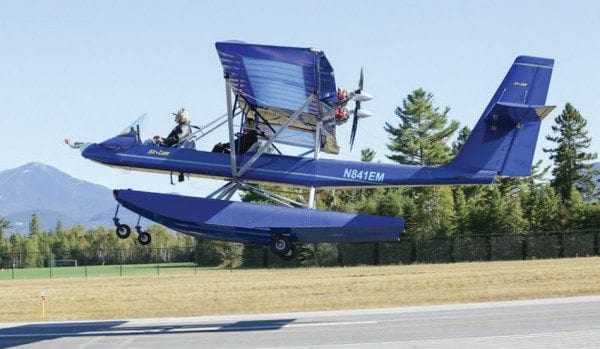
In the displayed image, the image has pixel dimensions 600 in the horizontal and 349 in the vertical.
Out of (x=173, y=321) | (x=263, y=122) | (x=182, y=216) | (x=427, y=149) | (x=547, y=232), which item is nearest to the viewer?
(x=182, y=216)

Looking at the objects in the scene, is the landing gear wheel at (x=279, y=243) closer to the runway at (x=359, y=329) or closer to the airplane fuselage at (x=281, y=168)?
the airplane fuselage at (x=281, y=168)

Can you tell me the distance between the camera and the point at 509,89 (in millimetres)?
21609

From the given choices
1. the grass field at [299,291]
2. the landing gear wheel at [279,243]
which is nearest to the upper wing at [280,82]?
the landing gear wheel at [279,243]

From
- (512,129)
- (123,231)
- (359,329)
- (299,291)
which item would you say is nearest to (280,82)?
(512,129)

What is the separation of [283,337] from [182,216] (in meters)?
5.10

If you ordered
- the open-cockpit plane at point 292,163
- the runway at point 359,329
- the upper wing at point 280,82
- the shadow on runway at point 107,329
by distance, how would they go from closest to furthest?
the upper wing at point 280,82 → the open-cockpit plane at point 292,163 → the runway at point 359,329 → the shadow on runway at point 107,329

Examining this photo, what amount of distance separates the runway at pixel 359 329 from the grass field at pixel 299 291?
9.63 feet

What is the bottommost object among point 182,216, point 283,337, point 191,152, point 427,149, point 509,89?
point 283,337

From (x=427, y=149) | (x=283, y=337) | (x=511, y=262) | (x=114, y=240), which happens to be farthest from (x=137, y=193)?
(x=114, y=240)

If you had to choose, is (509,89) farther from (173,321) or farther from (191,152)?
(173,321)

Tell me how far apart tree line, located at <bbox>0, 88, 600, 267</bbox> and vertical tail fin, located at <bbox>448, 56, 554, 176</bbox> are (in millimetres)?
24488

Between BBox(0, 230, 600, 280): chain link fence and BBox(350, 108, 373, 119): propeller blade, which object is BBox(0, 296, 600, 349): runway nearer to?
BBox(350, 108, 373, 119): propeller blade

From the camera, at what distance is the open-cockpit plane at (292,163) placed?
20656 mm

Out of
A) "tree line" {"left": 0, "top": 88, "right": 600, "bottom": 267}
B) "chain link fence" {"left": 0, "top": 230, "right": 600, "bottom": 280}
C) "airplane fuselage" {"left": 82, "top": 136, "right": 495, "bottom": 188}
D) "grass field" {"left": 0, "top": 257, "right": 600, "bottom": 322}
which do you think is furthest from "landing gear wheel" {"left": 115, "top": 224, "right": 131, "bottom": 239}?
"chain link fence" {"left": 0, "top": 230, "right": 600, "bottom": 280}
